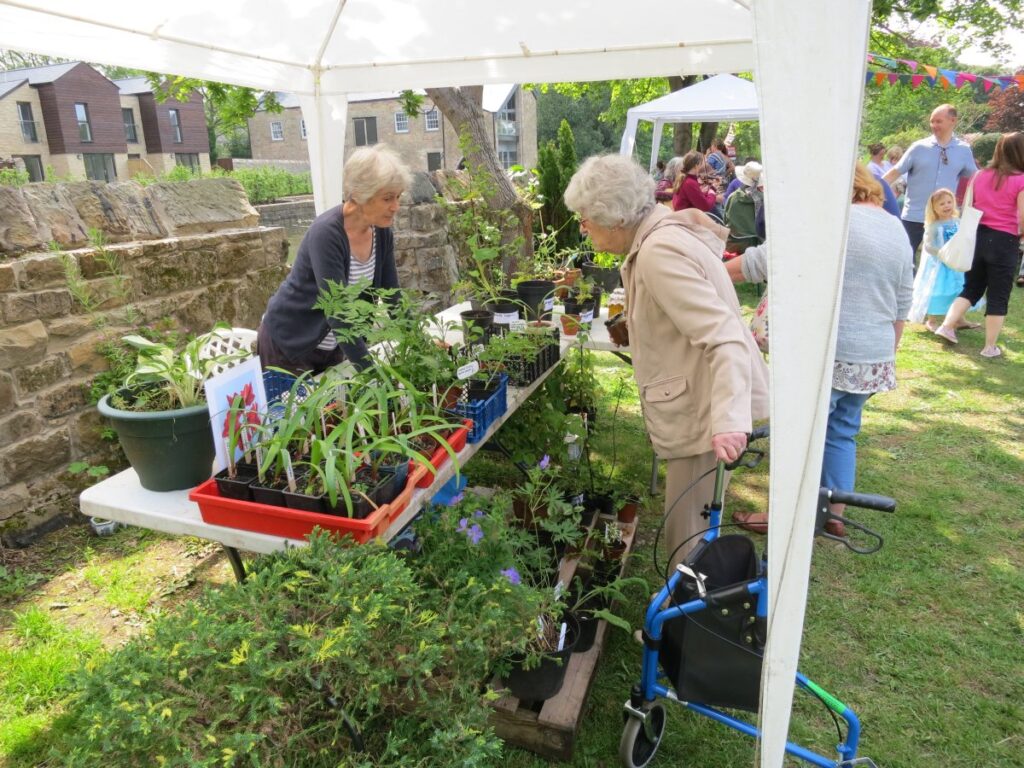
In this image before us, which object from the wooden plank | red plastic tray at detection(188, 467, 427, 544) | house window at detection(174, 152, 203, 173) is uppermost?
house window at detection(174, 152, 203, 173)

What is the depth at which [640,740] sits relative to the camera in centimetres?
212

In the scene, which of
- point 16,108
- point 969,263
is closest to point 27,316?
point 969,263

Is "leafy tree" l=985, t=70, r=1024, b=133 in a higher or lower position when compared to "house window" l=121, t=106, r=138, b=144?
lower

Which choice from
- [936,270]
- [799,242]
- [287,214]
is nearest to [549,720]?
[799,242]

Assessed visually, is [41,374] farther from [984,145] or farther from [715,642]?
[984,145]

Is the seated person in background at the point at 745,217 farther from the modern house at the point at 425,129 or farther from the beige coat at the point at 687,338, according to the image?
the modern house at the point at 425,129

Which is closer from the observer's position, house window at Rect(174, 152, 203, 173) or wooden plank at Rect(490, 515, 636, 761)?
wooden plank at Rect(490, 515, 636, 761)

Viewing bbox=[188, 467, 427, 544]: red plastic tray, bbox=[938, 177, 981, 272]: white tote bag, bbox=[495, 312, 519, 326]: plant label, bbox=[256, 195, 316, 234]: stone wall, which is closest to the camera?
bbox=[188, 467, 427, 544]: red plastic tray

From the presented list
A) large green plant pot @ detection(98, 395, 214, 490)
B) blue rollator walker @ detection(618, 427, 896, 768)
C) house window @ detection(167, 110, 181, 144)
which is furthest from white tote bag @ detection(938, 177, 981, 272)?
house window @ detection(167, 110, 181, 144)

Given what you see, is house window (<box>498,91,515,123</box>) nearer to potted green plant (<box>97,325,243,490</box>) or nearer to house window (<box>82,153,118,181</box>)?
house window (<box>82,153,118,181</box>)

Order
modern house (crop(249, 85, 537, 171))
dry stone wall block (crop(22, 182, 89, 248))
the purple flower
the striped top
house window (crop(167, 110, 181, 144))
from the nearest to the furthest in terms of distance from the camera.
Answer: the purple flower → the striped top → dry stone wall block (crop(22, 182, 89, 248)) → house window (crop(167, 110, 181, 144)) → modern house (crop(249, 85, 537, 171))

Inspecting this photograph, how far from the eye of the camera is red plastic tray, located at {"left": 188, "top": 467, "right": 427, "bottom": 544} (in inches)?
65.6

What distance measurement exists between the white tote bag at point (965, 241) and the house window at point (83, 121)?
39159 millimetres

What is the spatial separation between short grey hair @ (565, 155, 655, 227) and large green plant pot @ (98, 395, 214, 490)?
4.59ft
